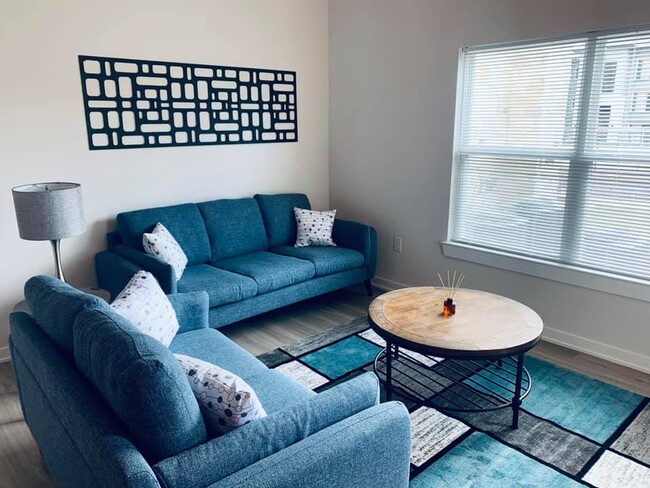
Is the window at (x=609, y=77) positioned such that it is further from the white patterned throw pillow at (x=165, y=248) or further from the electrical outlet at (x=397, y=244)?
the white patterned throw pillow at (x=165, y=248)

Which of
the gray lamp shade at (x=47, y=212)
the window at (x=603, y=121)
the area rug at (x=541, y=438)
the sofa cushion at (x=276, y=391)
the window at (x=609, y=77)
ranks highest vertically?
the window at (x=609, y=77)

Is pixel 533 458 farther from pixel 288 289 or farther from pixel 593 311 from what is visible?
pixel 288 289

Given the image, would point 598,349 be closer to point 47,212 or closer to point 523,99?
Result: point 523,99

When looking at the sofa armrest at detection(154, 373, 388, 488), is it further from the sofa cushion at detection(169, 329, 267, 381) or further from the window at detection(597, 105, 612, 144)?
the window at detection(597, 105, 612, 144)

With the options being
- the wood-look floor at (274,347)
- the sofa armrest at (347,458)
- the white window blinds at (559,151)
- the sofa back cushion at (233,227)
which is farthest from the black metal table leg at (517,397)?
the sofa back cushion at (233,227)

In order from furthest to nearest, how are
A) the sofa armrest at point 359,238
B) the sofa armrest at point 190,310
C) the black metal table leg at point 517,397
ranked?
the sofa armrest at point 359,238 → the sofa armrest at point 190,310 → the black metal table leg at point 517,397

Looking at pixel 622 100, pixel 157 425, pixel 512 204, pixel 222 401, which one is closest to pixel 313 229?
pixel 512 204

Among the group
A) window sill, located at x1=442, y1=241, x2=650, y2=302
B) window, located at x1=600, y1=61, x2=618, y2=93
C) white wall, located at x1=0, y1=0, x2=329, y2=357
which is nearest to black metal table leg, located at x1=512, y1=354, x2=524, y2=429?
window sill, located at x1=442, y1=241, x2=650, y2=302

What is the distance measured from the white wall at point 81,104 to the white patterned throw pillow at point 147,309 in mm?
1401

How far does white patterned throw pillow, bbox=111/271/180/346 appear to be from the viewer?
2.05 metres

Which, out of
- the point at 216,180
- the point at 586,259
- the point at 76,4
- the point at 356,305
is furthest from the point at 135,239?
the point at 586,259

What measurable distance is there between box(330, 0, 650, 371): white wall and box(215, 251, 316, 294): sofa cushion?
1.03m

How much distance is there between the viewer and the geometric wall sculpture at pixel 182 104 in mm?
3361

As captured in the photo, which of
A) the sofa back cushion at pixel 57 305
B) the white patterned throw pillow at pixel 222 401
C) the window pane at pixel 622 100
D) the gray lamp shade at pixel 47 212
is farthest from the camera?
the window pane at pixel 622 100
